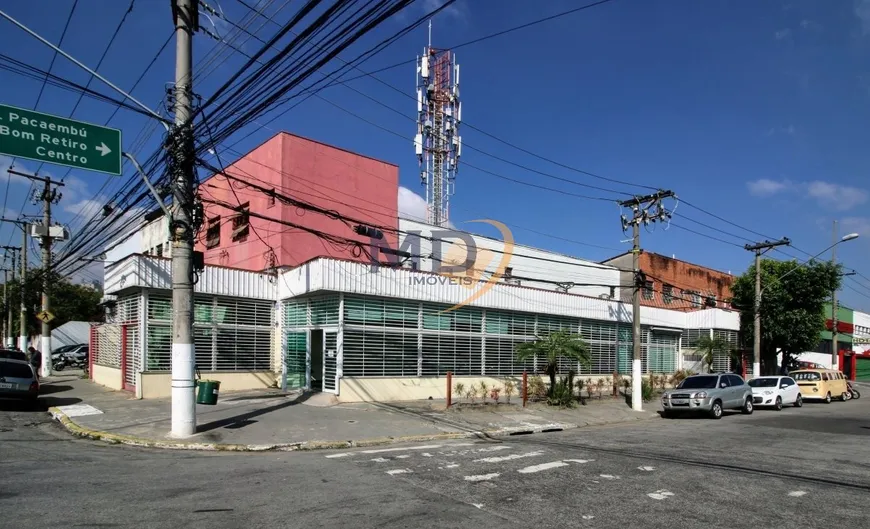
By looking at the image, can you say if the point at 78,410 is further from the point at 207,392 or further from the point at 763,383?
the point at 763,383

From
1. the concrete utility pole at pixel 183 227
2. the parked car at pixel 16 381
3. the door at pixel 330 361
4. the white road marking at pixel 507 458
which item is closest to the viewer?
the white road marking at pixel 507 458

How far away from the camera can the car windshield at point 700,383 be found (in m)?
20.8

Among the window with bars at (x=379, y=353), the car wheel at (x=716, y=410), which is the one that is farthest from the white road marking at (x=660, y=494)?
the car wheel at (x=716, y=410)

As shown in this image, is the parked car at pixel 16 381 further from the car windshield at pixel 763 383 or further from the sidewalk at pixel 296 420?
the car windshield at pixel 763 383

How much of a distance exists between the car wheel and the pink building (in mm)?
14638

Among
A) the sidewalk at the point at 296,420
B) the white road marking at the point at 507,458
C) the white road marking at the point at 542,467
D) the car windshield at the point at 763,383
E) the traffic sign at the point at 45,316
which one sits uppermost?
the traffic sign at the point at 45,316

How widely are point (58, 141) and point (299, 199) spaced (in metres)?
14.1

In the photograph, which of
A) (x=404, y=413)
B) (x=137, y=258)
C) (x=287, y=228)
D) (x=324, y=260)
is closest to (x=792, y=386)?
(x=404, y=413)

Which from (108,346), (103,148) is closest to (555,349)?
(103,148)

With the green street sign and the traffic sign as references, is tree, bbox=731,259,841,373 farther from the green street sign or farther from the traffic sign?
the traffic sign

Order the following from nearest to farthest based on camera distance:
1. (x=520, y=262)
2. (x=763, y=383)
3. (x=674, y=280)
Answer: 1. (x=763, y=383)
2. (x=520, y=262)
3. (x=674, y=280)

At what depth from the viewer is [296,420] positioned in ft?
49.8

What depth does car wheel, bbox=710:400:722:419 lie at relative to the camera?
65.4 feet

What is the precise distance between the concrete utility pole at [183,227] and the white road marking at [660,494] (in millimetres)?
9536
